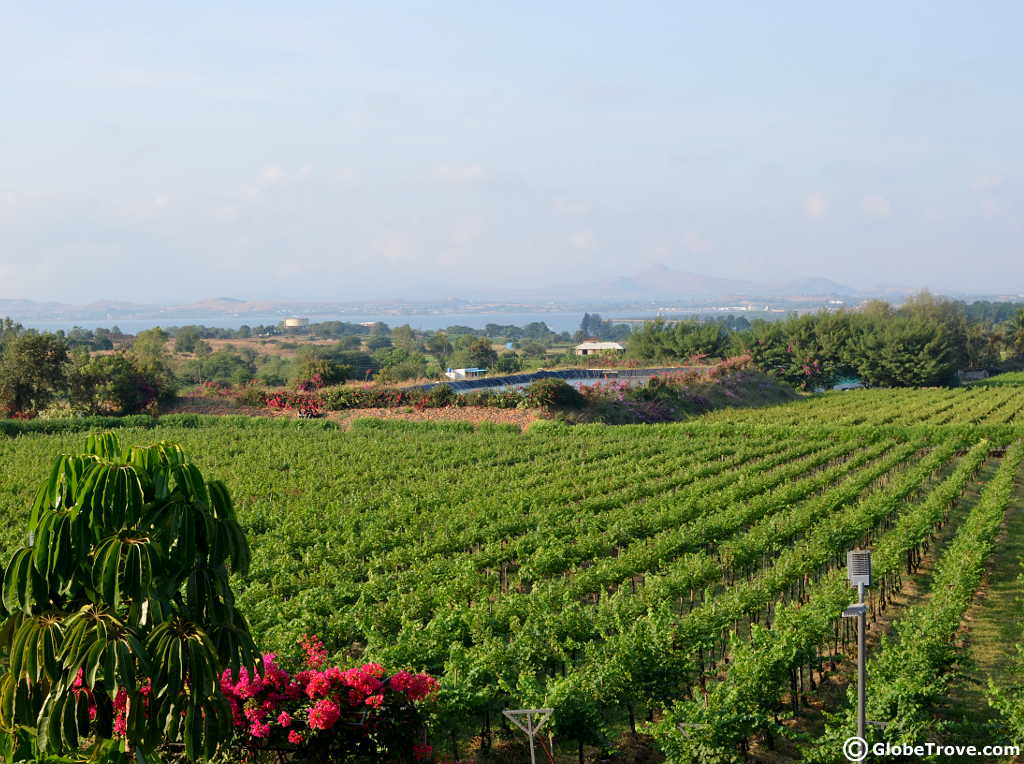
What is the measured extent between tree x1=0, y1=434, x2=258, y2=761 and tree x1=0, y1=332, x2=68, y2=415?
41251 millimetres

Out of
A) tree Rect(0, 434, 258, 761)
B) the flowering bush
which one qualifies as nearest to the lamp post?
the flowering bush

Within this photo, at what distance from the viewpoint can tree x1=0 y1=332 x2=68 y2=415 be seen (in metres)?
41.8

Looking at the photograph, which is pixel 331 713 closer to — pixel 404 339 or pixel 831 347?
pixel 831 347

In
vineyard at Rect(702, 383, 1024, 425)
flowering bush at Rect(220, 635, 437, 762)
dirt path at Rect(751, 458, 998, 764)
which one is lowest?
dirt path at Rect(751, 458, 998, 764)

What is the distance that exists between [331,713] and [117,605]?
3.25 m

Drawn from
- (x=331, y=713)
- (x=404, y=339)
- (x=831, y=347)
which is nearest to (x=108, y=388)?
(x=331, y=713)

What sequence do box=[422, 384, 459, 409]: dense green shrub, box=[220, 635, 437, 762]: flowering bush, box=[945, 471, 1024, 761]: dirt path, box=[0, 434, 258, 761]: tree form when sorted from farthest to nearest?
1. box=[422, 384, 459, 409]: dense green shrub
2. box=[945, 471, 1024, 761]: dirt path
3. box=[220, 635, 437, 762]: flowering bush
4. box=[0, 434, 258, 761]: tree

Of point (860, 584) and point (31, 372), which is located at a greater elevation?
point (31, 372)

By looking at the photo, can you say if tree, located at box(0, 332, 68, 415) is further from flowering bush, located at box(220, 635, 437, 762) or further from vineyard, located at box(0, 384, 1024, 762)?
flowering bush, located at box(220, 635, 437, 762)

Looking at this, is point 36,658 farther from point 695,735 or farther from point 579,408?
point 579,408

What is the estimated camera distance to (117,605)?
17.4ft

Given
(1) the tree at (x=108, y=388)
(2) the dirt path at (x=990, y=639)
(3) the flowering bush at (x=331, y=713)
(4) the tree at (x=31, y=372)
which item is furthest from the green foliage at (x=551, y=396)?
(3) the flowering bush at (x=331, y=713)

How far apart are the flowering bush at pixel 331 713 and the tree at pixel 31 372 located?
39646 millimetres

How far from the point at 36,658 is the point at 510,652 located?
6050 millimetres
